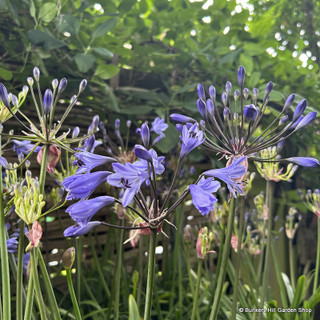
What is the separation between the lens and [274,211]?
2.36 m

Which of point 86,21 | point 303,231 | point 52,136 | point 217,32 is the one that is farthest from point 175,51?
point 303,231

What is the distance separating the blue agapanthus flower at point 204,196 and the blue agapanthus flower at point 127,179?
3.6 inches

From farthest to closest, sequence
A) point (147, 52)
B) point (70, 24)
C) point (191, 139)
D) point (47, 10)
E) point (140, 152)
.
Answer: point (147, 52), point (70, 24), point (47, 10), point (191, 139), point (140, 152)

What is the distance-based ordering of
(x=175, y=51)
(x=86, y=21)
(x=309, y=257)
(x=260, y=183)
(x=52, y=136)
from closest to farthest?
(x=52, y=136) < (x=86, y=21) < (x=175, y=51) < (x=260, y=183) < (x=309, y=257)

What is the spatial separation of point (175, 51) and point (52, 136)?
1169mm

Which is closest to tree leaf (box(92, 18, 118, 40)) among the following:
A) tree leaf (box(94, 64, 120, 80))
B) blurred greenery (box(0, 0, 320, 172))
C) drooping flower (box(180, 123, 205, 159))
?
blurred greenery (box(0, 0, 320, 172))

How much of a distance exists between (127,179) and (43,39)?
85cm

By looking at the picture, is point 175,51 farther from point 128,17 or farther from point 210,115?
point 210,115

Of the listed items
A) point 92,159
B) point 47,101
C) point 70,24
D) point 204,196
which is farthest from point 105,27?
point 204,196

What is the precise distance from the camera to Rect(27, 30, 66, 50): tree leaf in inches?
47.9

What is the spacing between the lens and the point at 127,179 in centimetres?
61

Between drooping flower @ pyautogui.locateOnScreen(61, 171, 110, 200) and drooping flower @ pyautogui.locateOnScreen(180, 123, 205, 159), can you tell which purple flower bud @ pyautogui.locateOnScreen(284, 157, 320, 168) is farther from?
drooping flower @ pyautogui.locateOnScreen(61, 171, 110, 200)

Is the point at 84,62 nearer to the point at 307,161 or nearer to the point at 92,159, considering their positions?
the point at 92,159

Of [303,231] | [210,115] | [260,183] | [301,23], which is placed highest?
[301,23]
